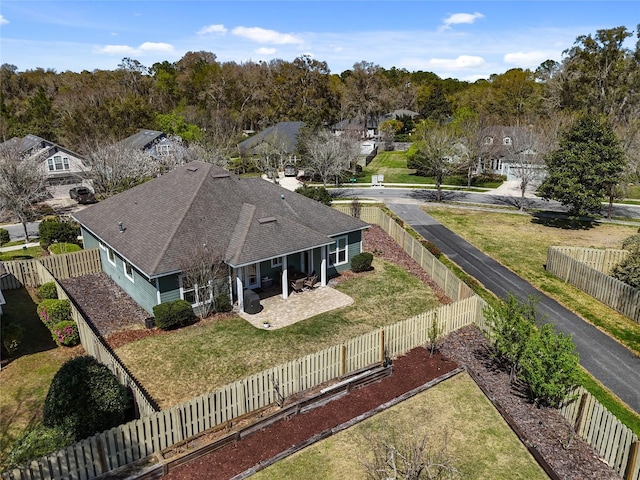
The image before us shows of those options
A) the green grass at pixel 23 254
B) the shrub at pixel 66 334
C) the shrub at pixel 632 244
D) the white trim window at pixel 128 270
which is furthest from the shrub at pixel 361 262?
the green grass at pixel 23 254

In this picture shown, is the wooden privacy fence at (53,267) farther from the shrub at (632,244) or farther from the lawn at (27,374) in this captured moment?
the shrub at (632,244)

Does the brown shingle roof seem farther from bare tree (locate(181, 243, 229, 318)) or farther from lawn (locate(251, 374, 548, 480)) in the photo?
lawn (locate(251, 374, 548, 480))

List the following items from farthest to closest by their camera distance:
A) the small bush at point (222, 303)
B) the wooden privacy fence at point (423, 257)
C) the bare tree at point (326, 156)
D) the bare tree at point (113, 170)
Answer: the bare tree at point (326, 156)
the bare tree at point (113, 170)
the wooden privacy fence at point (423, 257)
the small bush at point (222, 303)

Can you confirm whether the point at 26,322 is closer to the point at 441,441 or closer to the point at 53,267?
the point at 53,267

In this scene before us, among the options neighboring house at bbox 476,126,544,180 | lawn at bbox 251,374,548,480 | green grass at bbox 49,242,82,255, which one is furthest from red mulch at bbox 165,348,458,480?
neighboring house at bbox 476,126,544,180

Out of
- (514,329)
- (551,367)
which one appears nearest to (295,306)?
(514,329)

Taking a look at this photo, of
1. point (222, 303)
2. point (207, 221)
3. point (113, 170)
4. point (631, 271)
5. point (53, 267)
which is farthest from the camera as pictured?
point (113, 170)
